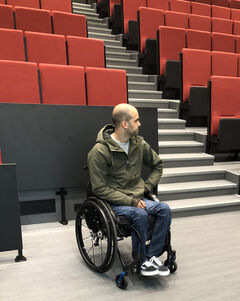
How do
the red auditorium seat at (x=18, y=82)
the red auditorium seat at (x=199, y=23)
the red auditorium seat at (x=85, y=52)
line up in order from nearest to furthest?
1. the red auditorium seat at (x=18, y=82)
2. the red auditorium seat at (x=85, y=52)
3. the red auditorium seat at (x=199, y=23)

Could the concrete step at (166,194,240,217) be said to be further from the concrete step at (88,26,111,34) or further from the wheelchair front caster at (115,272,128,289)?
the concrete step at (88,26,111,34)

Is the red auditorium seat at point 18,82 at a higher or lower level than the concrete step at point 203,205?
higher

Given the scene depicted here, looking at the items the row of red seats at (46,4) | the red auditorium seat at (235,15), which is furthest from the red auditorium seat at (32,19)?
the red auditorium seat at (235,15)

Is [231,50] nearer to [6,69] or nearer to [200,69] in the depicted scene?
[200,69]

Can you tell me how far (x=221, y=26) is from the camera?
4.34ft

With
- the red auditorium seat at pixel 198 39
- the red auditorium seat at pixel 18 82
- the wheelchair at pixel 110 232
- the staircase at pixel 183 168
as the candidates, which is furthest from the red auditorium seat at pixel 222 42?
the wheelchair at pixel 110 232

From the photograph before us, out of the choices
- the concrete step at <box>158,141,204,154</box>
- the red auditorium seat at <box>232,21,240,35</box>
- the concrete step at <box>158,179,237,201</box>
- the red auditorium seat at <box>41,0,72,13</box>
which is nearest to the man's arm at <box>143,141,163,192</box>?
the concrete step at <box>158,179,237,201</box>

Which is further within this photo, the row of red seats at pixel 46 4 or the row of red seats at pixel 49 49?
the row of red seats at pixel 46 4

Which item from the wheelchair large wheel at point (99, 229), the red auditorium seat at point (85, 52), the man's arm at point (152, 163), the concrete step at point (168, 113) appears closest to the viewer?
the wheelchair large wheel at point (99, 229)

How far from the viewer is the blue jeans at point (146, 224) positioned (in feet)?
1.26

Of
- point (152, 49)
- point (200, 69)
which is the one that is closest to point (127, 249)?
point (200, 69)

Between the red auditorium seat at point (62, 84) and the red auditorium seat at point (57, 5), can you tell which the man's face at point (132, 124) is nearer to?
the red auditorium seat at point (62, 84)

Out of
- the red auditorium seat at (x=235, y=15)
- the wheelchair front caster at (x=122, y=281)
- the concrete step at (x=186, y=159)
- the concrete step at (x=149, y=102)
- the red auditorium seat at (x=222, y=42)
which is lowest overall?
the wheelchair front caster at (x=122, y=281)

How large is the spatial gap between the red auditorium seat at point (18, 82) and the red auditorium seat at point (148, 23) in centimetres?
59
